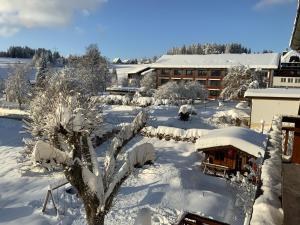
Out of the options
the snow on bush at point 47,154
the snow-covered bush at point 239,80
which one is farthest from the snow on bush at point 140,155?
the snow-covered bush at point 239,80

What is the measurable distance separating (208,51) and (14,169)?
136231mm

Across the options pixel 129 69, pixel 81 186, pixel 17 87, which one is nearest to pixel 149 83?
pixel 17 87

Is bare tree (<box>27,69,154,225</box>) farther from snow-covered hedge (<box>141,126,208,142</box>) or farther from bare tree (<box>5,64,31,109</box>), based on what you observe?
bare tree (<box>5,64,31,109</box>)

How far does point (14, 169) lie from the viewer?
83.6ft

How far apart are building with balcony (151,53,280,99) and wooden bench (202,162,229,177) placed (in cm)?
4481

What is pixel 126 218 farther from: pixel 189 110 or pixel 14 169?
pixel 189 110

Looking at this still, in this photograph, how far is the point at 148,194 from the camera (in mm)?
19422

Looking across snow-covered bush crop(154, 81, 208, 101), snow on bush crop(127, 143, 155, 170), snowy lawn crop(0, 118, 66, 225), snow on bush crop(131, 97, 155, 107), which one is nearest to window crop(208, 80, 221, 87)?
snow-covered bush crop(154, 81, 208, 101)

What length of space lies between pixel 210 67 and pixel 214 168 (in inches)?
1878

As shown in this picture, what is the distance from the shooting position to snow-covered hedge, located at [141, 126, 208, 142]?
1232 inches

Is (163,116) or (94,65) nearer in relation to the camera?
(163,116)

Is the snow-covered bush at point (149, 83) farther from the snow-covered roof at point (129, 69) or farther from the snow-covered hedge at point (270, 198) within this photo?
the snow-covered hedge at point (270, 198)

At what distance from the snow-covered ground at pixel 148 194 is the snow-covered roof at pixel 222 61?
42.0 meters

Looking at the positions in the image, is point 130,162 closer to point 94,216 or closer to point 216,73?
point 94,216
